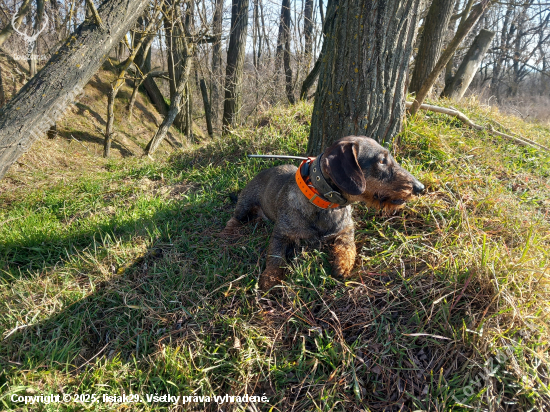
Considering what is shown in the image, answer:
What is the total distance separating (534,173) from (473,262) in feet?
9.15

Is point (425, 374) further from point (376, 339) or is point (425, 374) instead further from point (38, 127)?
point (38, 127)

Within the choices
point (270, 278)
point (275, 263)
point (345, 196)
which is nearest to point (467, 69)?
point (345, 196)

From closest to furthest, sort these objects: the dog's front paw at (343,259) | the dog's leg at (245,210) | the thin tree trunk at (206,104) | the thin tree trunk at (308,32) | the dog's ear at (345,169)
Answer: the dog's ear at (345,169) → the dog's front paw at (343,259) → the dog's leg at (245,210) → the thin tree trunk at (308,32) → the thin tree trunk at (206,104)

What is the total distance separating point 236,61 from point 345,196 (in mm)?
11570

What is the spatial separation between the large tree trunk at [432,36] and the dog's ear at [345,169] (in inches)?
193

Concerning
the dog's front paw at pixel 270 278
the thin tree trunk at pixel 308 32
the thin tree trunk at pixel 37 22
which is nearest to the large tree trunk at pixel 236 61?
the thin tree trunk at pixel 308 32

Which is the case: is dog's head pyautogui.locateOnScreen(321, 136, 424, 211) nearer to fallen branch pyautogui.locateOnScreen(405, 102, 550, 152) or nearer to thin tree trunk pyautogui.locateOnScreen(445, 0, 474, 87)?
fallen branch pyautogui.locateOnScreen(405, 102, 550, 152)

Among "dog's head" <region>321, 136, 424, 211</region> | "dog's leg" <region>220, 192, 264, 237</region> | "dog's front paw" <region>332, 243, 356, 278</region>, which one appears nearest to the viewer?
"dog's head" <region>321, 136, 424, 211</region>

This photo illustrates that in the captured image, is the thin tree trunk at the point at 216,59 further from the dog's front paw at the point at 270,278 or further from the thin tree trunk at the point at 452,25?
the dog's front paw at the point at 270,278

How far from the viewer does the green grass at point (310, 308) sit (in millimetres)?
2148

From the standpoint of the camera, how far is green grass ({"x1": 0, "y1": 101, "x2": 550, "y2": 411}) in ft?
7.05

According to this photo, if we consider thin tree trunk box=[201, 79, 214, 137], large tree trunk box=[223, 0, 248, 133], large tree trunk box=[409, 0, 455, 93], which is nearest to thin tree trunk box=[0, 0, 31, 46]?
large tree trunk box=[223, 0, 248, 133]

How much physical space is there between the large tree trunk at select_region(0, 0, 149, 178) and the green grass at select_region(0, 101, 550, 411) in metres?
1.32

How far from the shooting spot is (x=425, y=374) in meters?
2.16
